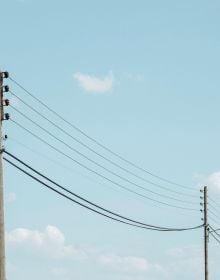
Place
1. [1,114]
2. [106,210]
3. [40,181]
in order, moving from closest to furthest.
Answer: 1. [1,114]
2. [40,181]
3. [106,210]

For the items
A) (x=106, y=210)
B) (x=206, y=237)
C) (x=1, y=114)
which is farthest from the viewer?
(x=206, y=237)

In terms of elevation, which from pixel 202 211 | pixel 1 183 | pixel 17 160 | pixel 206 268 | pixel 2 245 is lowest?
pixel 2 245

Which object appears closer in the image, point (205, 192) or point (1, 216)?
point (1, 216)

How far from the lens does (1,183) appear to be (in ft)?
76.7

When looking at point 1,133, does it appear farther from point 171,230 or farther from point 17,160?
point 171,230

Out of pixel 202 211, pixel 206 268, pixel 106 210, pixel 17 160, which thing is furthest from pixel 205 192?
pixel 17 160

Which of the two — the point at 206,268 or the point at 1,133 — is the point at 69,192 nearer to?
the point at 1,133

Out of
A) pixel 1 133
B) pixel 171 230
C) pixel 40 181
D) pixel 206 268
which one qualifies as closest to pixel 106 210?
pixel 40 181

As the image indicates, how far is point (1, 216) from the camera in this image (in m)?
23.2

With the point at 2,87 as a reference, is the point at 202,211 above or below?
above

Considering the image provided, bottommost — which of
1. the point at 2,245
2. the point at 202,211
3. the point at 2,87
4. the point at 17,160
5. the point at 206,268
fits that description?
the point at 2,245

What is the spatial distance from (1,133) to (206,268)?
92.8 ft

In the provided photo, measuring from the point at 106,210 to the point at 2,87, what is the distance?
379 inches

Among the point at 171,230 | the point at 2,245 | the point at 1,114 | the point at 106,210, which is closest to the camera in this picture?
the point at 2,245
